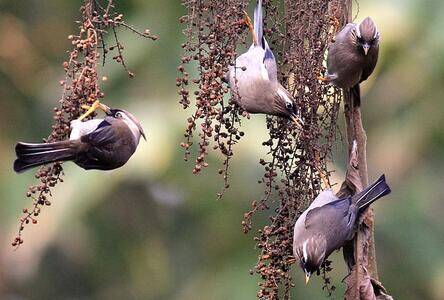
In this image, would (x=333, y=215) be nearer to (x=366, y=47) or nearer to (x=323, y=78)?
(x=323, y=78)

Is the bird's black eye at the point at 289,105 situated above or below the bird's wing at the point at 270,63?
below

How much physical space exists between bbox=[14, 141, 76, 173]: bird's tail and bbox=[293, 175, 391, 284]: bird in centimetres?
78

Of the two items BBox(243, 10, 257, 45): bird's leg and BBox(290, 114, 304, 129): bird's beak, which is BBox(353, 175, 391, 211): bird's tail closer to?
BBox(290, 114, 304, 129): bird's beak

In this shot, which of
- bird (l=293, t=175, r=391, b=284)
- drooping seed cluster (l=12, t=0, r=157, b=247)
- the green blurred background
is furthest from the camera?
the green blurred background

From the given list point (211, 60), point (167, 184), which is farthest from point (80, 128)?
point (167, 184)

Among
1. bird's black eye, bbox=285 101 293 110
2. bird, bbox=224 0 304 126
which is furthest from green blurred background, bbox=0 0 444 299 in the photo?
bird's black eye, bbox=285 101 293 110

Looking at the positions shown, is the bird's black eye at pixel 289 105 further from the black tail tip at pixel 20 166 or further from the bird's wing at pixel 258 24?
the black tail tip at pixel 20 166

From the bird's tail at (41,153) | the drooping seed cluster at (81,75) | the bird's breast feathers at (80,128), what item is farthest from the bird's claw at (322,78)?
the bird's tail at (41,153)

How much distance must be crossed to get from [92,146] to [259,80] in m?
0.68

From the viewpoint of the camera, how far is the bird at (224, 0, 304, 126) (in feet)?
12.0

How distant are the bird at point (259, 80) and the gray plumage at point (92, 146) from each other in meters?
0.38

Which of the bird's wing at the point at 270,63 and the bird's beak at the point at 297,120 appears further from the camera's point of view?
the bird's wing at the point at 270,63

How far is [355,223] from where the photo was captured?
363cm

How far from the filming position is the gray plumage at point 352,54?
373cm
